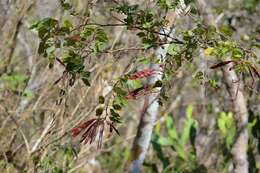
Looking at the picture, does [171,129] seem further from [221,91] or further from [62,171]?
[62,171]

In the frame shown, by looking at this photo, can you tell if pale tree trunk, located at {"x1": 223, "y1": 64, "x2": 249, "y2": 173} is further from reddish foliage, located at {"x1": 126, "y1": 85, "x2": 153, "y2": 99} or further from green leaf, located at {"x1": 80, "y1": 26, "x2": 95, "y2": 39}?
green leaf, located at {"x1": 80, "y1": 26, "x2": 95, "y2": 39}

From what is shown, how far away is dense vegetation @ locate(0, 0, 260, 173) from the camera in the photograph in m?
2.52

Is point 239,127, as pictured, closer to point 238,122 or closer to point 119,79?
point 238,122

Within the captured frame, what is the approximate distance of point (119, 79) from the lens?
2.48m

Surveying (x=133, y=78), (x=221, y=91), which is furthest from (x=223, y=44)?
(x=221, y=91)

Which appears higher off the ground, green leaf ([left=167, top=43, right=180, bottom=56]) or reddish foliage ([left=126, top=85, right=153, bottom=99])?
green leaf ([left=167, top=43, right=180, bottom=56])

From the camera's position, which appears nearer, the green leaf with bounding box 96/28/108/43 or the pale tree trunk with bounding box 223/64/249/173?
the green leaf with bounding box 96/28/108/43

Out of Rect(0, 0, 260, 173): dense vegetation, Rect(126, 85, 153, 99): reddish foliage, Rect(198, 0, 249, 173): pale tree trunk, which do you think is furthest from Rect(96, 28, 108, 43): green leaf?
Rect(198, 0, 249, 173): pale tree trunk

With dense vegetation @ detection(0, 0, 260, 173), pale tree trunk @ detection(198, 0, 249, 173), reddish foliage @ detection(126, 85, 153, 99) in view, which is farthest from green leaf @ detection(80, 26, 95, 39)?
pale tree trunk @ detection(198, 0, 249, 173)

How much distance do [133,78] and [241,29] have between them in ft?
14.7

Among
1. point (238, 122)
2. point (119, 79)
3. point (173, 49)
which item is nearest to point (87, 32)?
point (119, 79)

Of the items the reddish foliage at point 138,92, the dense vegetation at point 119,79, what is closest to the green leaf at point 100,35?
the dense vegetation at point 119,79

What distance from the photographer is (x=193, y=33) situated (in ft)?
8.27

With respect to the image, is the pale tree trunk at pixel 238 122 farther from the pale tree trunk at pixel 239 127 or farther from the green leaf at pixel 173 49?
the green leaf at pixel 173 49
